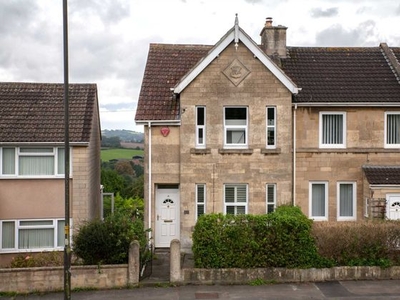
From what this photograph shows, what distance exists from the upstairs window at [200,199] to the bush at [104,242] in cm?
434

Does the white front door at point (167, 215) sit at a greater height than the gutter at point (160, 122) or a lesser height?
lesser

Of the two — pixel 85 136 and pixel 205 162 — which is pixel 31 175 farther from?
pixel 205 162

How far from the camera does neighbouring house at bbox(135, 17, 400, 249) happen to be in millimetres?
18875

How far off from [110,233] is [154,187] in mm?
4694

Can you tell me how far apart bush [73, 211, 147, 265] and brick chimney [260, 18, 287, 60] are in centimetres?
1137

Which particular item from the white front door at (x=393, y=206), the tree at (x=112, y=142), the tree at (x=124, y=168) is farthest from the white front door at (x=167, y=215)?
the tree at (x=112, y=142)

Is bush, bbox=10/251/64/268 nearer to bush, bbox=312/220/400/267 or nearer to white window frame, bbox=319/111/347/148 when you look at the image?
bush, bbox=312/220/400/267

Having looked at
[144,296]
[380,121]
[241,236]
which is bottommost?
[144,296]

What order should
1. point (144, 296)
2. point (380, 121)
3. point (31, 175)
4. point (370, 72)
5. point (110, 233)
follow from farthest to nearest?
point (370, 72) < point (380, 121) < point (31, 175) < point (110, 233) < point (144, 296)

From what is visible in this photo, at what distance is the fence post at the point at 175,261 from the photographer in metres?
14.6

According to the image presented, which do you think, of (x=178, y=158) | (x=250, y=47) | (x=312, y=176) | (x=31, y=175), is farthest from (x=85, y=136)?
(x=312, y=176)

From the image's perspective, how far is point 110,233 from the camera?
586 inches

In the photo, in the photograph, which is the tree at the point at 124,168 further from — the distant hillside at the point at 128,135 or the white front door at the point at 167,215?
the white front door at the point at 167,215

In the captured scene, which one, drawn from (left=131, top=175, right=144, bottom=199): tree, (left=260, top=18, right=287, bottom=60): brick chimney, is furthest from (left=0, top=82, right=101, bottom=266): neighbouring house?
(left=131, top=175, right=144, bottom=199): tree
